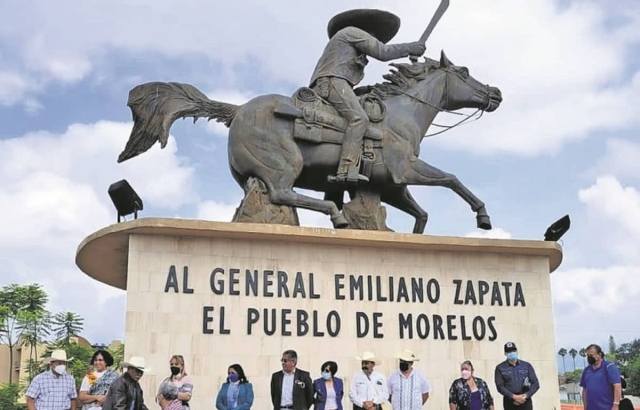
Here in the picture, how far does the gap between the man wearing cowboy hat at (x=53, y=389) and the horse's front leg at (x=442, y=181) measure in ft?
22.2

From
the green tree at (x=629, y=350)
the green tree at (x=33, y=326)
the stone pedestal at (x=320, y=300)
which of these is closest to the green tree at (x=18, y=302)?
the green tree at (x=33, y=326)

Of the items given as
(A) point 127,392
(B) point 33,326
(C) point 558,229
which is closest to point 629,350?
(B) point 33,326

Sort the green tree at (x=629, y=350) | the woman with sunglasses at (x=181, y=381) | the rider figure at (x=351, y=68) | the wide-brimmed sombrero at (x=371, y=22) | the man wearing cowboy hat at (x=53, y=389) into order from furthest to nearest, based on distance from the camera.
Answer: the green tree at (x=629, y=350) < the wide-brimmed sombrero at (x=371, y=22) < the rider figure at (x=351, y=68) < the woman with sunglasses at (x=181, y=381) < the man wearing cowboy hat at (x=53, y=389)

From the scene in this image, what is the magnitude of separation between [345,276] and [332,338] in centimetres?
108

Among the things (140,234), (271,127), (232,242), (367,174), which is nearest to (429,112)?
(367,174)

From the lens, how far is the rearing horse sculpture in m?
14.3

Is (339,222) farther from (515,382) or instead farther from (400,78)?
(515,382)

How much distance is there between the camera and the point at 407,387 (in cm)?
1112

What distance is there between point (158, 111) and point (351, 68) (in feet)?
11.6

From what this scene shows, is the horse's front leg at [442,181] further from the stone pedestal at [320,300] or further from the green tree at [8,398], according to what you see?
the green tree at [8,398]

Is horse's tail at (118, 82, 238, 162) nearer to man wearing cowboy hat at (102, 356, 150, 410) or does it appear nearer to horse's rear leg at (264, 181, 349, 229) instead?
horse's rear leg at (264, 181, 349, 229)

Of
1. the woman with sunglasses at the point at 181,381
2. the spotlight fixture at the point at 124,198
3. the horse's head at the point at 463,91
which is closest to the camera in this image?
the woman with sunglasses at the point at 181,381

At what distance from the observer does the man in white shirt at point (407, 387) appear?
36.3 feet

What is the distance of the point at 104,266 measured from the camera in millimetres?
15156
